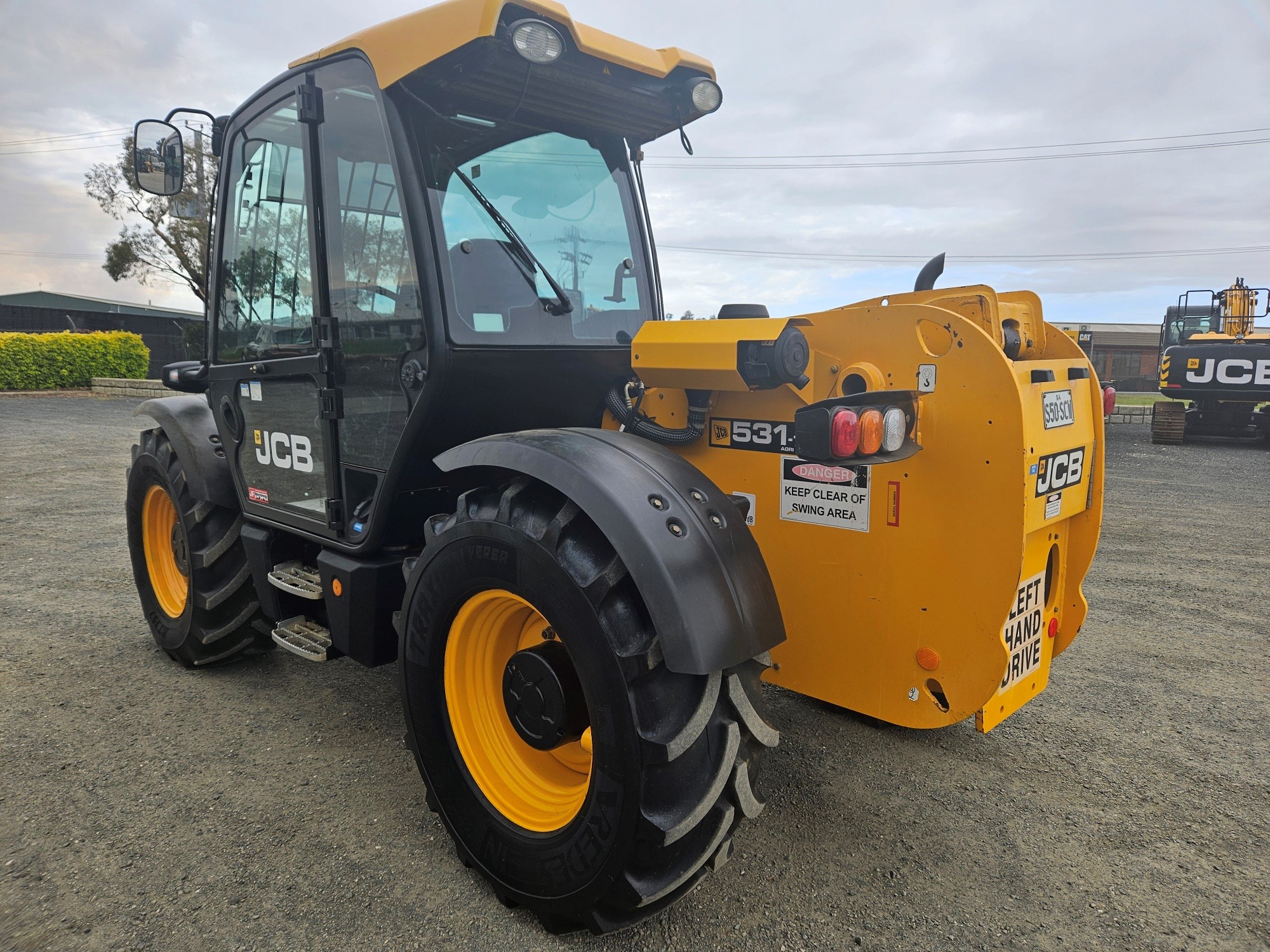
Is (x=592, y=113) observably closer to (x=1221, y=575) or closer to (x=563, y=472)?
(x=563, y=472)

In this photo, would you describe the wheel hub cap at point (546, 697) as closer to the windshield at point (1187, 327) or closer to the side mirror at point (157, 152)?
the side mirror at point (157, 152)

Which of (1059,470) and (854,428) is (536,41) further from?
(1059,470)

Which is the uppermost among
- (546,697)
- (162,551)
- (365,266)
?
(365,266)

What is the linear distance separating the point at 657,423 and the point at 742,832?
1.35 m

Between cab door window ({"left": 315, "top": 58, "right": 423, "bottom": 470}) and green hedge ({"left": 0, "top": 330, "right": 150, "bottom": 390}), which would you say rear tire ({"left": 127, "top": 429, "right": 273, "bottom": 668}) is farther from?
green hedge ({"left": 0, "top": 330, "right": 150, "bottom": 390})

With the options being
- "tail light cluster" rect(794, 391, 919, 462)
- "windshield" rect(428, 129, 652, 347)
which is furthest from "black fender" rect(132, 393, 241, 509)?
"tail light cluster" rect(794, 391, 919, 462)

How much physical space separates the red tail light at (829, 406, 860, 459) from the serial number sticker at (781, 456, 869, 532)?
29 centimetres

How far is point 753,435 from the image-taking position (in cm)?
261

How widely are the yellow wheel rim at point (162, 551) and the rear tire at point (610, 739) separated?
106 inches

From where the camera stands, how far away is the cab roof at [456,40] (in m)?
2.26

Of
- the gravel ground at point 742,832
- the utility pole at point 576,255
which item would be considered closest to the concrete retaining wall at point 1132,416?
the gravel ground at point 742,832

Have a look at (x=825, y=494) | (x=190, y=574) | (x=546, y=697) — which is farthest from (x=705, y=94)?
(x=190, y=574)

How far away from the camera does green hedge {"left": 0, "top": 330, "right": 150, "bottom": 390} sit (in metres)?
20.2

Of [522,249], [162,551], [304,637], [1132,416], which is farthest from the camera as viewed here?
[1132,416]
